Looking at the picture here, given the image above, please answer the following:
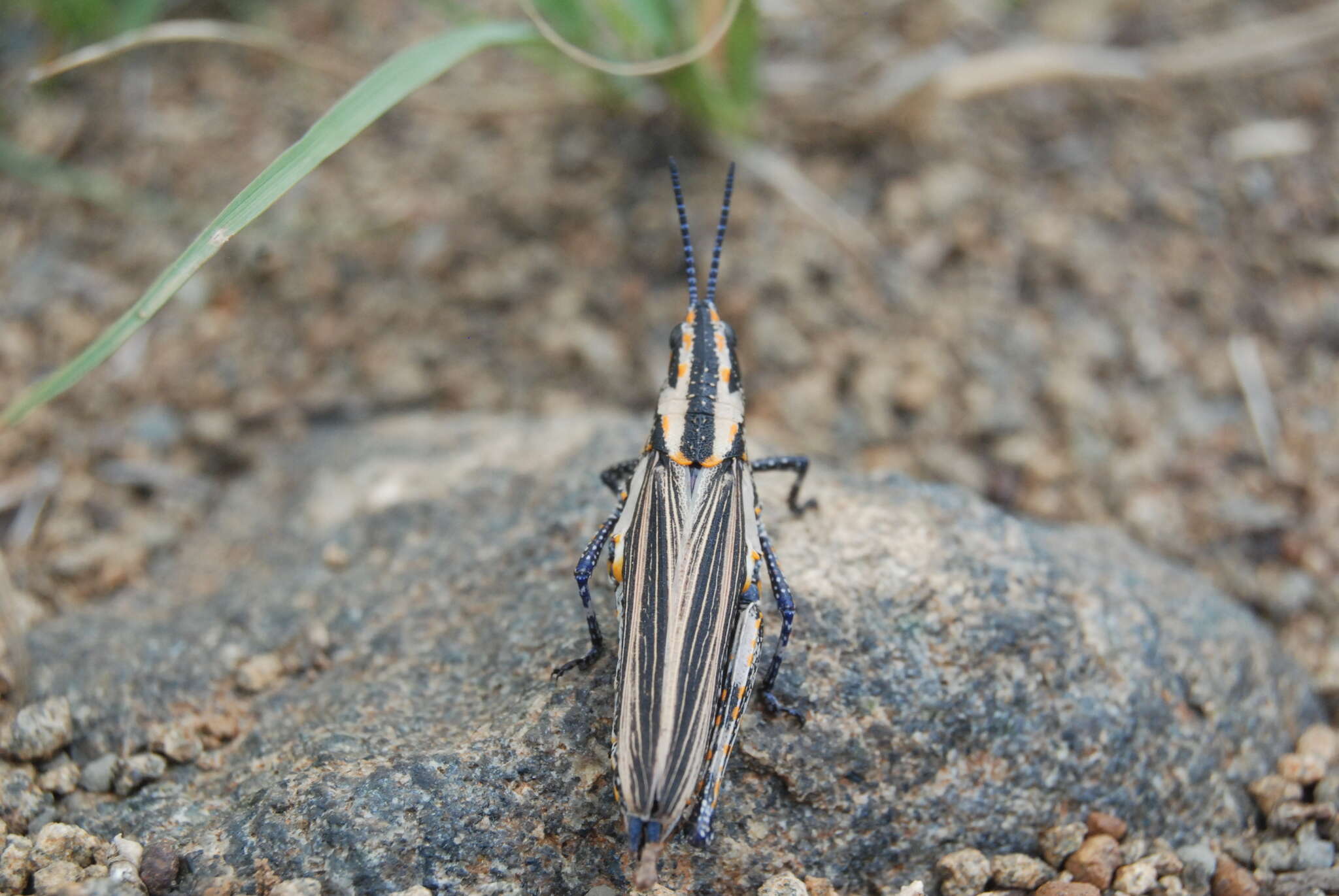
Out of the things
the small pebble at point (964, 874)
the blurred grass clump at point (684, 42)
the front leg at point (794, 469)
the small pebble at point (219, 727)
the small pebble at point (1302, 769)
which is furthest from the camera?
the blurred grass clump at point (684, 42)

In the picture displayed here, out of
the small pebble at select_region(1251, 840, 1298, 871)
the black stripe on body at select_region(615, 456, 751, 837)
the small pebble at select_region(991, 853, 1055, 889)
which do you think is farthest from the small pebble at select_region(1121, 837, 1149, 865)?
the black stripe on body at select_region(615, 456, 751, 837)

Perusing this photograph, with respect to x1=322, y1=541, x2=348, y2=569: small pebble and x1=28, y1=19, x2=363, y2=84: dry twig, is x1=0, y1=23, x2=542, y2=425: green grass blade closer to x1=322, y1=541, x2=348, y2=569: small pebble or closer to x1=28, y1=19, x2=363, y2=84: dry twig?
x1=28, y1=19, x2=363, y2=84: dry twig

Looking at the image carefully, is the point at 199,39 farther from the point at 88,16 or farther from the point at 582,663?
the point at 582,663

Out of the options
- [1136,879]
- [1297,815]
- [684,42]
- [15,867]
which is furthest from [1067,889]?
[684,42]

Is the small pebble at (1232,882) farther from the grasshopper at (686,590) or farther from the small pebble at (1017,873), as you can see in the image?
the grasshopper at (686,590)

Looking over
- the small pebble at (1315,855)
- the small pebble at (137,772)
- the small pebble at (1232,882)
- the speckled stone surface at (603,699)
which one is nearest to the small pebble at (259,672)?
the speckled stone surface at (603,699)
